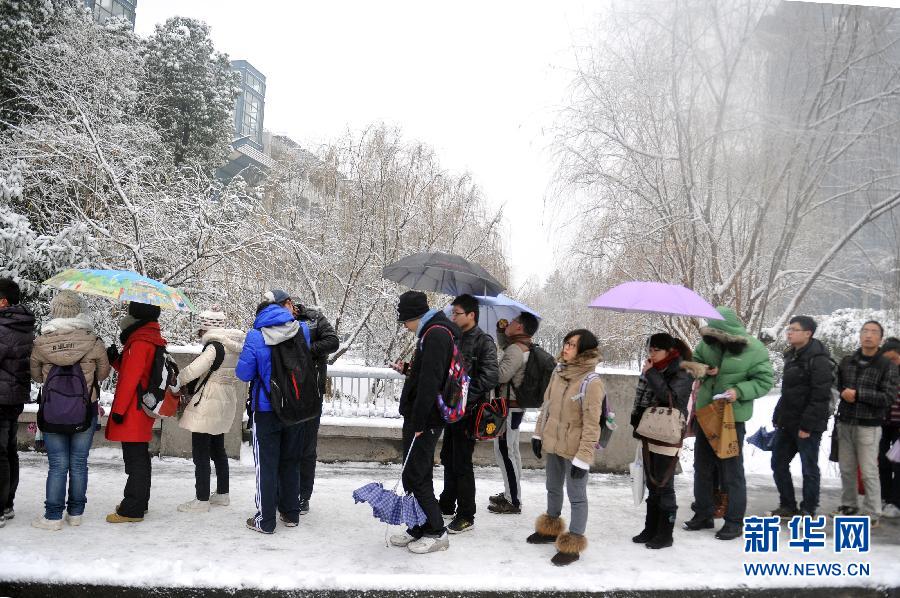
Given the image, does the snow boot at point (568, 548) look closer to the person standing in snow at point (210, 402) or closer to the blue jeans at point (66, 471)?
the person standing in snow at point (210, 402)

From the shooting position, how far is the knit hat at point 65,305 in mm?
4898

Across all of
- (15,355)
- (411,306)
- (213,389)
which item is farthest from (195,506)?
(411,306)

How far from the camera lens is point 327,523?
532 cm

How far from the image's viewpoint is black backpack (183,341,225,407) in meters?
5.33

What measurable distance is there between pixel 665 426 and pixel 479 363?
5.30ft

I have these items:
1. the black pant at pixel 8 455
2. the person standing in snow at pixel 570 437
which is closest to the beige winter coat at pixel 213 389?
the black pant at pixel 8 455

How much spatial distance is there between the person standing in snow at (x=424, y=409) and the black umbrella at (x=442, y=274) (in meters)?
0.73

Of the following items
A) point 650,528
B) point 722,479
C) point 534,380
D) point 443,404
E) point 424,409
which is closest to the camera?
point 424,409

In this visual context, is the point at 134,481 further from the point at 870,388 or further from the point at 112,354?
the point at 870,388

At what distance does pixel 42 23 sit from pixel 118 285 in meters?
12.7

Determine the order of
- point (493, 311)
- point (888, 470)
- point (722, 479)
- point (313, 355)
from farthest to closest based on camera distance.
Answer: point (493, 311) → point (888, 470) → point (313, 355) → point (722, 479)

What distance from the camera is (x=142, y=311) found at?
507cm

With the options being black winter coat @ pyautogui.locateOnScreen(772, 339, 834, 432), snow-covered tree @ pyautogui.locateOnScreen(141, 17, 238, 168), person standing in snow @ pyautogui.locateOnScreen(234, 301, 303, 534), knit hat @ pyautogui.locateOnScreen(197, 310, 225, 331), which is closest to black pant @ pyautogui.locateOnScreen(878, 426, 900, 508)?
black winter coat @ pyautogui.locateOnScreen(772, 339, 834, 432)

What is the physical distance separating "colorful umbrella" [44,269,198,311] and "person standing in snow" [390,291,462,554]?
200 cm
